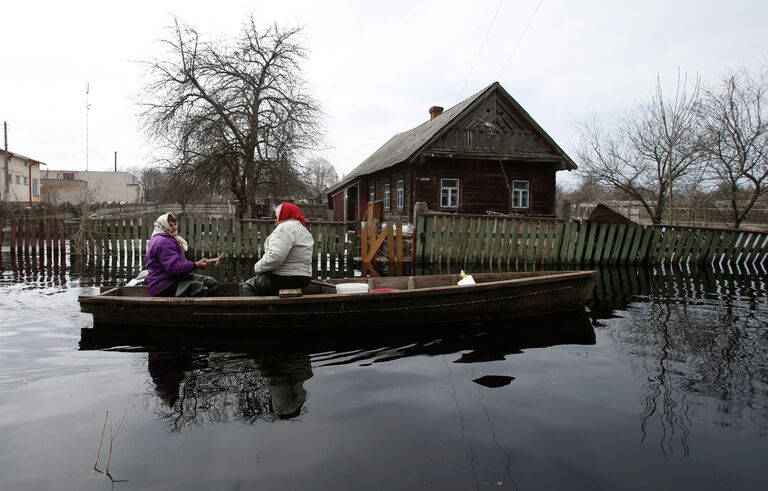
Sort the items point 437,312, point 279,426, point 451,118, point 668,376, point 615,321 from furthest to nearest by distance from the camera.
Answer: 1. point 451,118
2. point 615,321
3. point 437,312
4. point 668,376
5. point 279,426

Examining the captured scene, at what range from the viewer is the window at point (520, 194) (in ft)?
74.2

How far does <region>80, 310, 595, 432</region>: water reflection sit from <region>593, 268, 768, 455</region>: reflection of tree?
921mm

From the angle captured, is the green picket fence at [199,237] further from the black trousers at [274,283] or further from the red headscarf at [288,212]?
the red headscarf at [288,212]

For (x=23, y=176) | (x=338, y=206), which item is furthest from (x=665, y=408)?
(x=23, y=176)

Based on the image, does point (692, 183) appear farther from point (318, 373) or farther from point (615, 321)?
point (318, 373)

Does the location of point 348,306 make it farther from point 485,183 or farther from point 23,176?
point 23,176

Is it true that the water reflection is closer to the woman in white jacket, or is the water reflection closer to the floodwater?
the floodwater

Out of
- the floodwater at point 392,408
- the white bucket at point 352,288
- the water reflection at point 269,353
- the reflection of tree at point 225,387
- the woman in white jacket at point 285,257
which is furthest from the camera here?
the white bucket at point 352,288

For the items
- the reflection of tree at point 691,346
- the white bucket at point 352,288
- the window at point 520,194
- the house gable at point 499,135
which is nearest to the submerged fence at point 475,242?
the reflection of tree at point 691,346

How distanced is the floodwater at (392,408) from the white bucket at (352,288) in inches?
33.3

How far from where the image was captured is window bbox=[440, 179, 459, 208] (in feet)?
73.0

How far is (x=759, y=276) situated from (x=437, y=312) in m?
10.7

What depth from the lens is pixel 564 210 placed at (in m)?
15.9

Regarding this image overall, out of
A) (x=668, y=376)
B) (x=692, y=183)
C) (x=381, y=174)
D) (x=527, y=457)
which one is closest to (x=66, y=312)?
(x=527, y=457)
